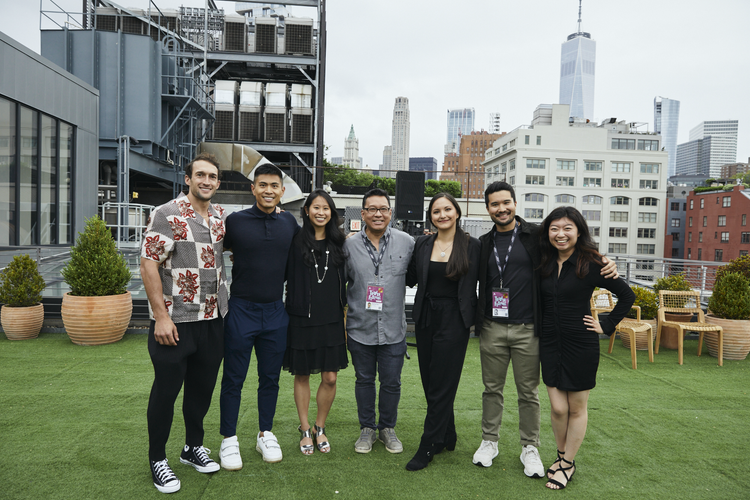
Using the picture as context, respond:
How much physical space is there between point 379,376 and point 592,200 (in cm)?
8574

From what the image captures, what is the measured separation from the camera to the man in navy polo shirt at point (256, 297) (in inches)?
103

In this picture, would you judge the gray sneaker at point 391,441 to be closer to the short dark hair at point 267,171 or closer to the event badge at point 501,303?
the event badge at point 501,303

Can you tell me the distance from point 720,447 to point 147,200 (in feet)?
66.8

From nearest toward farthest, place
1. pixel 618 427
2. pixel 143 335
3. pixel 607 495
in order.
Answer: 1. pixel 607 495
2. pixel 618 427
3. pixel 143 335

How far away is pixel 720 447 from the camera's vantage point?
9.96ft

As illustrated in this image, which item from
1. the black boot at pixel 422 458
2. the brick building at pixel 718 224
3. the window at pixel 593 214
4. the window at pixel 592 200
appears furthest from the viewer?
the window at pixel 592 200

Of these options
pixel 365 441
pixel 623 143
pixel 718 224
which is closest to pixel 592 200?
pixel 623 143

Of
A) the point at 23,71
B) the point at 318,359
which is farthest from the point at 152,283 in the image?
the point at 23,71

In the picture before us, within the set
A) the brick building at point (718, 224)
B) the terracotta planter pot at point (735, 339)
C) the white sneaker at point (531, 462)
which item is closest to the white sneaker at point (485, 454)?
the white sneaker at point (531, 462)

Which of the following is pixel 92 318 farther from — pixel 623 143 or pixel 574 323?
pixel 623 143

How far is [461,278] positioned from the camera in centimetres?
266

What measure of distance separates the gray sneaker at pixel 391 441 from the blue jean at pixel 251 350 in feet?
2.44

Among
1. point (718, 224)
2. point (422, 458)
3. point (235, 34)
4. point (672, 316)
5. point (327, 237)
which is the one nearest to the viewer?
point (422, 458)

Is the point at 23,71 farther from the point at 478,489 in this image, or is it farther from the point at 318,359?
the point at 478,489
